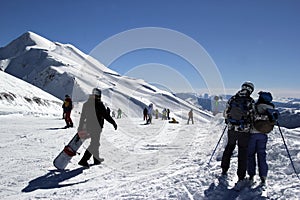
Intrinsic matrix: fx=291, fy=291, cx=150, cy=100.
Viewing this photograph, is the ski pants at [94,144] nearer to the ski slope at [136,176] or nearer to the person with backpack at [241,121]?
the ski slope at [136,176]

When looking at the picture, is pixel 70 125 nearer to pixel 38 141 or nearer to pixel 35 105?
pixel 38 141

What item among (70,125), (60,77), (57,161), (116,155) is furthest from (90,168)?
(60,77)

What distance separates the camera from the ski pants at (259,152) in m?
5.65

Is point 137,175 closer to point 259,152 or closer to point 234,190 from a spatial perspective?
point 234,190

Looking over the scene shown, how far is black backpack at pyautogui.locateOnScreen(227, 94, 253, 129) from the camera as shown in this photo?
5.81 m

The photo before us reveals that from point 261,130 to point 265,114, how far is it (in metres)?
0.32

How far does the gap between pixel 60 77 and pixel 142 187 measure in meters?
174

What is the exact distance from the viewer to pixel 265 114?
18.4ft

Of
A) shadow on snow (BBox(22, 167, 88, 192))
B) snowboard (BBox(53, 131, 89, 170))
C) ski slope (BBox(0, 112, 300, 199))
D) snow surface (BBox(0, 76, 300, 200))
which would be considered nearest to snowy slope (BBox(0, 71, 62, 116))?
snow surface (BBox(0, 76, 300, 200))

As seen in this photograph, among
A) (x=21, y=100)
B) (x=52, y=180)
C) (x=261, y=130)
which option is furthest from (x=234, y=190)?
(x=21, y=100)

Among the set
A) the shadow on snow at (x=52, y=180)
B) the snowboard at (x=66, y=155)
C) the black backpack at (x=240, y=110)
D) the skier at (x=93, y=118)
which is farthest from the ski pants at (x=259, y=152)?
the snowboard at (x=66, y=155)

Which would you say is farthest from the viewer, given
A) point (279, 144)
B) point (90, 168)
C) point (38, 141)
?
point (38, 141)

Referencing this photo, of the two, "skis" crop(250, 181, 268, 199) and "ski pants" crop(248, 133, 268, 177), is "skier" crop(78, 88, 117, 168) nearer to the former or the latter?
"ski pants" crop(248, 133, 268, 177)

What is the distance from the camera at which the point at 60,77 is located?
17125 centimetres
